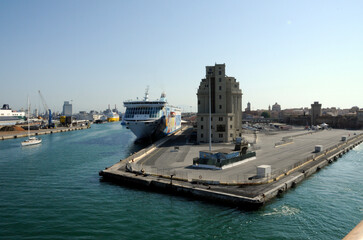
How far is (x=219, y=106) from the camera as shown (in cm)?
6738

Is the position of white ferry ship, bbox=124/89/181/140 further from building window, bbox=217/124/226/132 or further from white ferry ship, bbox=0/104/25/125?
white ferry ship, bbox=0/104/25/125

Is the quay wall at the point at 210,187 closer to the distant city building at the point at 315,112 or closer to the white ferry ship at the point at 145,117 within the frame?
the white ferry ship at the point at 145,117

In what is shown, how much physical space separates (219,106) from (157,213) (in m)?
45.7

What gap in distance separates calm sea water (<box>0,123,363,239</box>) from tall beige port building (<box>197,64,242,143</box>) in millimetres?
30603

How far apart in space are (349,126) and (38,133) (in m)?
161

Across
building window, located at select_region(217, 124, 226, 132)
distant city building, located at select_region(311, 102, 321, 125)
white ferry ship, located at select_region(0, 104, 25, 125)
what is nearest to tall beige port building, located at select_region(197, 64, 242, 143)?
building window, located at select_region(217, 124, 226, 132)

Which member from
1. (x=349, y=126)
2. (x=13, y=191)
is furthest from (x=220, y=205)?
(x=349, y=126)

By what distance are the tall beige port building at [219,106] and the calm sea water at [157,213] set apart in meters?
30.6

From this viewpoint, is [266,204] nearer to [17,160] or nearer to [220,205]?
[220,205]

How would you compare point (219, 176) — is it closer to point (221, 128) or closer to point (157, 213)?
point (157, 213)

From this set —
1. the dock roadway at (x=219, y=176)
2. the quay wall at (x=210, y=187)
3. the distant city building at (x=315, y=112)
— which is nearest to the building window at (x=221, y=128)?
the dock roadway at (x=219, y=176)

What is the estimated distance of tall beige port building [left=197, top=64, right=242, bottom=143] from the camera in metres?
65.4

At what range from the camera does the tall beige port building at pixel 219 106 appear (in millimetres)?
65438

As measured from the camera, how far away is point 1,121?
531 ft
